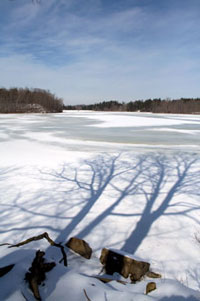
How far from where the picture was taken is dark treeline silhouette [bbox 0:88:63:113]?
59.7 metres

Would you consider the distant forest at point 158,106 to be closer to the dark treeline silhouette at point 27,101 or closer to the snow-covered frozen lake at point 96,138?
the dark treeline silhouette at point 27,101

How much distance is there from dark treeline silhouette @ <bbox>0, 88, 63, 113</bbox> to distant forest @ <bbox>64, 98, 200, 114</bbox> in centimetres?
4899

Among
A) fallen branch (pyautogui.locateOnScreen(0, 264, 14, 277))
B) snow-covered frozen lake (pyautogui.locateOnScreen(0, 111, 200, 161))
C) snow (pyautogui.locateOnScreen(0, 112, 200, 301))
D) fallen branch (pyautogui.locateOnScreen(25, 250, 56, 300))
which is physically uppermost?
snow-covered frozen lake (pyautogui.locateOnScreen(0, 111, 200, 161))

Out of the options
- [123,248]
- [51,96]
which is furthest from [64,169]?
[51,96]

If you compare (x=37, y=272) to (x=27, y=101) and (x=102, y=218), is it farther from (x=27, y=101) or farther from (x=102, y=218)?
(x=27, y=101)

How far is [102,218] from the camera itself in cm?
384

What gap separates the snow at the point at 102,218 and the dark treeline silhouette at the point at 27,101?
189ft

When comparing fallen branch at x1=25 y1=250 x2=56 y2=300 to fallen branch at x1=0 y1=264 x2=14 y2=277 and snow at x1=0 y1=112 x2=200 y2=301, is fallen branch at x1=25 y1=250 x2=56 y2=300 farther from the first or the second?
fallen branch at x1=0 y1=264 x2=14 y2=277

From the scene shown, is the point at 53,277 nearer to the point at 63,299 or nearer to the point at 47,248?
the point at 63,299

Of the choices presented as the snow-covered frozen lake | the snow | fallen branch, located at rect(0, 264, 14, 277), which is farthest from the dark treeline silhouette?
fallen branch, located at rect(0, 264, 14, 277)

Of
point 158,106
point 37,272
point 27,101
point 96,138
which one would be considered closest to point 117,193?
point 37,272

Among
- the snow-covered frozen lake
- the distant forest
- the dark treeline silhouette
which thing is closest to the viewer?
the snow-covered frozen lake

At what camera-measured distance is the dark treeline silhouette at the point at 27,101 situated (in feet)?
196

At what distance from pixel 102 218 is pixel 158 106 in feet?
350
